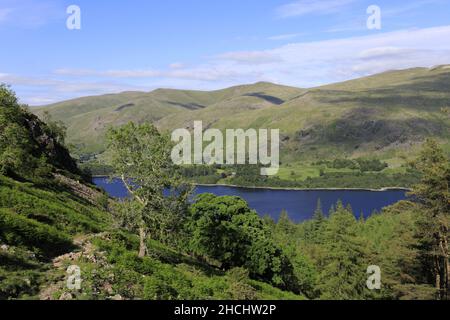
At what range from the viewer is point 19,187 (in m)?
45.2

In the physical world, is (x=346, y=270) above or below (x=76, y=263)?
below

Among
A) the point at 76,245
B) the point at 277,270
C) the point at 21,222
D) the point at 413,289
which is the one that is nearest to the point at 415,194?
the point at 413,289

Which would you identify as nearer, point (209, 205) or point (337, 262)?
point (337, 262)

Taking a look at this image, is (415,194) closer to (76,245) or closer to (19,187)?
(76,245)

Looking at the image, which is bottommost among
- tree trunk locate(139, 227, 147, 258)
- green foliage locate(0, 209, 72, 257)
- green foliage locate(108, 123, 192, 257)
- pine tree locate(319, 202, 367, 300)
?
pine tree locate(319, 202, 367, 300)

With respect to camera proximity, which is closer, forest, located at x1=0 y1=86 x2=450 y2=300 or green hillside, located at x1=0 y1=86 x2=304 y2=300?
green hillside, located at x1=0 y1=86 x2=304 y2=300

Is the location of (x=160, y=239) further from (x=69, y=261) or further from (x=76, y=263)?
(x=76, y=263)

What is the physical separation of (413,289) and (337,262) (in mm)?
Result: 9365

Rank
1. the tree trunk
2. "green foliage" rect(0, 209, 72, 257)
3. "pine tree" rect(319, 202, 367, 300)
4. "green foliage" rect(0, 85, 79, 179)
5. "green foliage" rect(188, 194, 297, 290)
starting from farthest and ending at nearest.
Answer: "green foliage" rect(188, 194, 297, 290) → "pine tree" rect(319, 202, 367, 300) → "green foliage" rect(0, 85, 79, 179) → the tree trunk → "green foliage" rect(0, 209, 72, 257)

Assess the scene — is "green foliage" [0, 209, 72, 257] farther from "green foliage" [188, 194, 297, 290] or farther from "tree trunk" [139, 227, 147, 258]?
"green foliage" [188, 194, 297, 290]

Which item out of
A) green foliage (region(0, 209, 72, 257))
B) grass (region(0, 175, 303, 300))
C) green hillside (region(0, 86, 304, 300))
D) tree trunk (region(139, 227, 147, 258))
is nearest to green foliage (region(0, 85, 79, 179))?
green hillside (region(0, 86, 304, 300))

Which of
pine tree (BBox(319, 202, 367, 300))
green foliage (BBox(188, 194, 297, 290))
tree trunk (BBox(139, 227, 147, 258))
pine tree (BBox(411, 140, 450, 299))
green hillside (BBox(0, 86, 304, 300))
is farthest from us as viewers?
green foliage (BBox(188, 194, 297, 290))

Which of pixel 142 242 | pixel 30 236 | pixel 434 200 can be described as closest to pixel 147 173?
pixel 142 242
